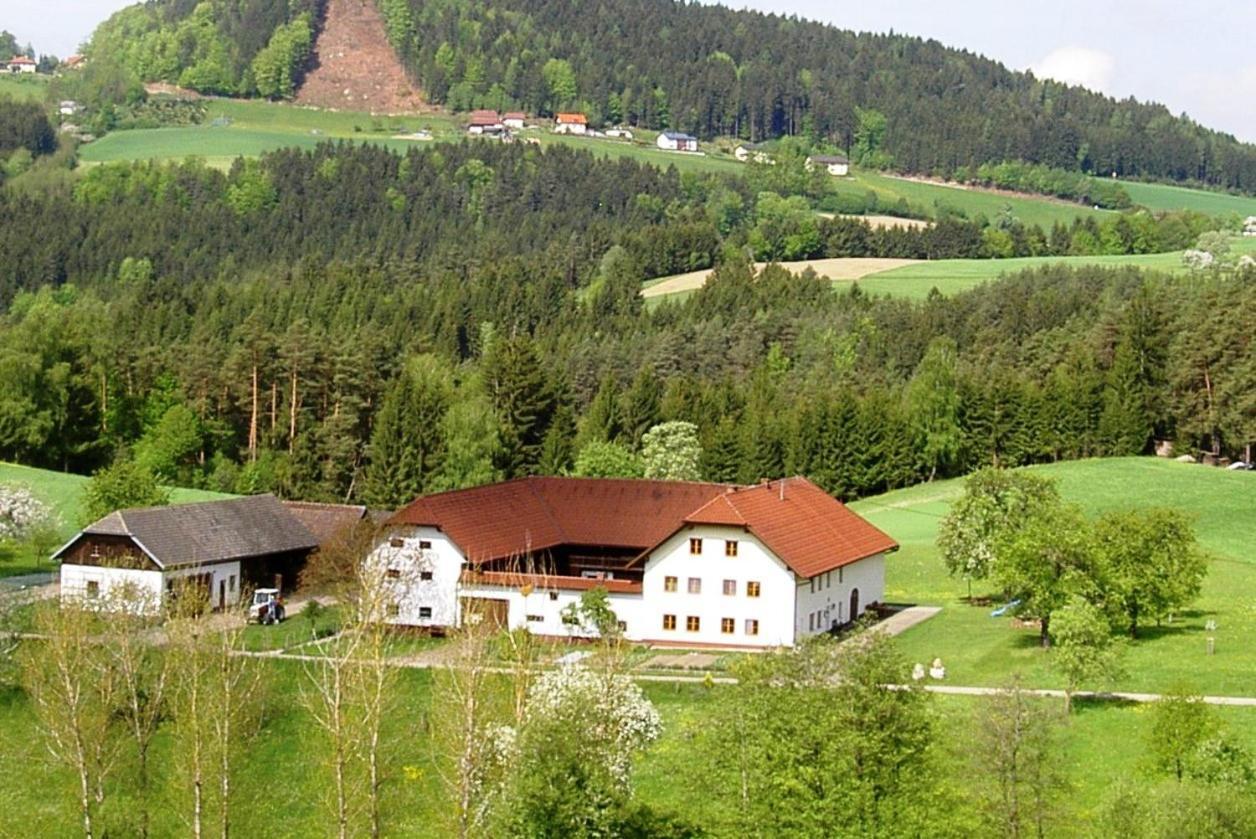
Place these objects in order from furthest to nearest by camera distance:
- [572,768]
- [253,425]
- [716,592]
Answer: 1. [253,425]
2. [716,592]
3. [572,768]

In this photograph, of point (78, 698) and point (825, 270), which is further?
point (825, 270)

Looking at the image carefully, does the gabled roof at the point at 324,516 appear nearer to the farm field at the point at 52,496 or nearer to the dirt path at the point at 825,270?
the farm field at the point at 52,496

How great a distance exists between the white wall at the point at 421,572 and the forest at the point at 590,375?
2873cm

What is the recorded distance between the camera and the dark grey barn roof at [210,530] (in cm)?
6500

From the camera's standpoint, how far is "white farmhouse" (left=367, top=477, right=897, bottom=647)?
206 ft

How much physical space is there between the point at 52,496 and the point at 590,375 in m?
43.1

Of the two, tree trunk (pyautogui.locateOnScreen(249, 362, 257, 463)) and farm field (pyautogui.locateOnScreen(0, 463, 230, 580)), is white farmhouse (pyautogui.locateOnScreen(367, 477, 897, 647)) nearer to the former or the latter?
farm field (pyautogui.locateOnScreen(0, 463, 230, 580))

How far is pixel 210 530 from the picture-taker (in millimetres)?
67812

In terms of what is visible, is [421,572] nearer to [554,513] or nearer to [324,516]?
[554,513]

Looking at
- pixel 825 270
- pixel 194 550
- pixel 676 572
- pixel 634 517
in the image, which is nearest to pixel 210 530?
pixel 194 550

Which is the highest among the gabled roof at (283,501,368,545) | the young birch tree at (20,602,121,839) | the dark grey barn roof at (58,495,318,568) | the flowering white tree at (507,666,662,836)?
the flowering white tree at (507,666,662,836)

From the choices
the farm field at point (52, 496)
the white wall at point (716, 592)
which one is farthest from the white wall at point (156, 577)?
the white wall at point (716, 592)

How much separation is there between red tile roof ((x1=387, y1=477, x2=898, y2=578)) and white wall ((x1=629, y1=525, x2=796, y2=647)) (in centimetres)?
62

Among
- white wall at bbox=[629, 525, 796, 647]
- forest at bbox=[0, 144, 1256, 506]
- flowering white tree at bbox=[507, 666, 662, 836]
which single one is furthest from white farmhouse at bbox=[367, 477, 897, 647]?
forest at bbox=[0, 144, 1256, 506]
